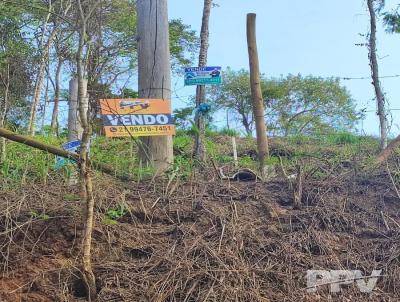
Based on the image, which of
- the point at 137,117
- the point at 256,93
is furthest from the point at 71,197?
the point at 256,93

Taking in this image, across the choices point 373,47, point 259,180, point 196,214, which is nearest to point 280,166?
point 259,180

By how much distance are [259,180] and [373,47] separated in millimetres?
3909

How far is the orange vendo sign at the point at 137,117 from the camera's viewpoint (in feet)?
16.4

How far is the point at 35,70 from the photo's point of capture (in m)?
13.8

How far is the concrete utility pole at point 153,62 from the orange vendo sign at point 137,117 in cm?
35

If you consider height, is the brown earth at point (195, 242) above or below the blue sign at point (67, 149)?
below

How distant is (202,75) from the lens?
6.39 m

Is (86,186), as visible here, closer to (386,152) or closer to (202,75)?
(202,75)

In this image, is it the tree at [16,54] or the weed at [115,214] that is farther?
the tree at [16,54]

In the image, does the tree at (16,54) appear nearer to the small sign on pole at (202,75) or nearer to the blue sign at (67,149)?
the small sign on pole at (202,75)

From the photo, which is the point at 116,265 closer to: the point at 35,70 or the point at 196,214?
the point at 196,214

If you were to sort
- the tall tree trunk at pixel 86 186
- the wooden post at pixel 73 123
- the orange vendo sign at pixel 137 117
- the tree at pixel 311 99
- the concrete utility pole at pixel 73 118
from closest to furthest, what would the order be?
the tall tree trunk at pixel 86 186, the wooden post at pixel 73 123, the orange vendo sign at pixel 137 117, the concrete utility pole at pixel 73 118, the tree at pixel 311 99

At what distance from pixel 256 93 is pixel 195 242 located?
107 inches

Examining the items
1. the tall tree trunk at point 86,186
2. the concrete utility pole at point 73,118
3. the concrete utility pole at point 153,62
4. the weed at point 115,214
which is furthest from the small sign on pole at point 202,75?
the tall tree trunk at point 86,186
